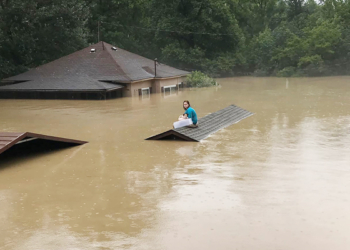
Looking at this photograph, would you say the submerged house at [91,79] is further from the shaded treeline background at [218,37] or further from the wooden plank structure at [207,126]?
the shaded treeline background at [218,37]

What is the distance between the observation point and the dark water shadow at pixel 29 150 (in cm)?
1473

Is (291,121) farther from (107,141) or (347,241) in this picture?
(347,241)

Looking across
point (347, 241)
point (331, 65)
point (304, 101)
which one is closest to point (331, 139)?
point (347, 241)

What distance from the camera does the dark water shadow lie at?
14.7 metres

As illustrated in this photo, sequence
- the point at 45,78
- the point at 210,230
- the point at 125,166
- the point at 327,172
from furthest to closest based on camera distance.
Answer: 1. the point at 45,78
2. the point at 125,166
3. the point at 327,172
4. the point at 210,230

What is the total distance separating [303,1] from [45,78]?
5327cm

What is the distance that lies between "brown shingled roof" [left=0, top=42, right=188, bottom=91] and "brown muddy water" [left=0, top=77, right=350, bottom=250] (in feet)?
46.4

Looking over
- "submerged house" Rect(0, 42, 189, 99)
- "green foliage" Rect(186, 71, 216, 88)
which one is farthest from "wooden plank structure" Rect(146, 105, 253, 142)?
"green foliage" Rect(186, 71, 216, 88)

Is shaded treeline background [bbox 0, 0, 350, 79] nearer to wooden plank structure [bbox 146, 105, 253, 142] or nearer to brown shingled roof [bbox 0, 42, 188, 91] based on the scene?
brown shingled roof [bbox 0, 42, 188, 91]

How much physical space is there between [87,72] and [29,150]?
21721 mm

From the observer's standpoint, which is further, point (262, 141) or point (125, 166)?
point (262, 141)

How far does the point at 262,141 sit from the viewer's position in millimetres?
17562

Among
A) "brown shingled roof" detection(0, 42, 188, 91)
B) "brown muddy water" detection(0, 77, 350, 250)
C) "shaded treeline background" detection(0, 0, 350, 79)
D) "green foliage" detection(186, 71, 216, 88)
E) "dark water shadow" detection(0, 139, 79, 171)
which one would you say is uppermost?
"shaded treeline background" detection(0, 0, 350, 79)

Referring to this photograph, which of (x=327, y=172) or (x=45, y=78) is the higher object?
(x=45, y=78)
